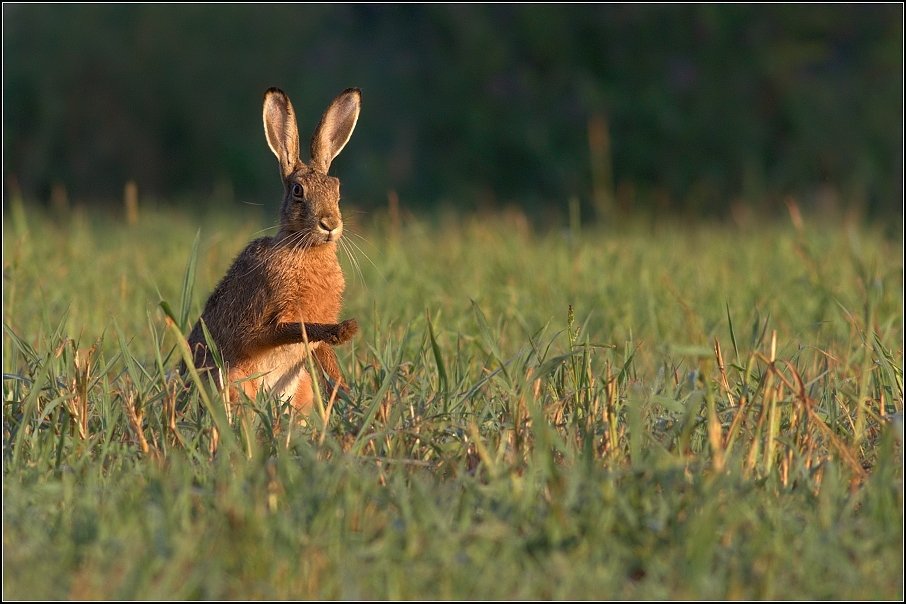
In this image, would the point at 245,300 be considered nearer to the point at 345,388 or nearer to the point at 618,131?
the point at 345,388

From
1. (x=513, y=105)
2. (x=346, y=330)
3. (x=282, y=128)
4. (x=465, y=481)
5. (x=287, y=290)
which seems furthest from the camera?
(x=513, y=105)

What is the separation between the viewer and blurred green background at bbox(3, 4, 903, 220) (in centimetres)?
1312

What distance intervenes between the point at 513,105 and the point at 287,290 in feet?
36.3

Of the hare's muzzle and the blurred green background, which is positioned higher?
the blurred green background

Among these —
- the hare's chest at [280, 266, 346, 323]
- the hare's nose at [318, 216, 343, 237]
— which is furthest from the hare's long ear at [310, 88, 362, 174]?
the hare's chest at [280, 266, 346, 323]

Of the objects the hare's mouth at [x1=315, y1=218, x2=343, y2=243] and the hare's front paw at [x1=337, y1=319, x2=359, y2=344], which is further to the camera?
the hare's mouth at [x1=315, y1=218, x2=343, y2=243]

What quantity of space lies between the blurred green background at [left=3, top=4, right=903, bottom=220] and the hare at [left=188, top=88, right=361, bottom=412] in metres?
7.69

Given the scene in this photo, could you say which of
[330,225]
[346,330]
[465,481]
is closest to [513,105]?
[330,225]

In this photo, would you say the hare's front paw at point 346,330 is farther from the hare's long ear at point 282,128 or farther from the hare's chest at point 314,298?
the hare's long ear at point 282,128

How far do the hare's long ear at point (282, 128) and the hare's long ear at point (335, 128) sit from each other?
0.08 m

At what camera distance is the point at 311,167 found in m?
4.58

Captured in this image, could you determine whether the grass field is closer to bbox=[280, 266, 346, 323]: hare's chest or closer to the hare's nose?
bbox=[280, 266, 346, 323]: hare's chest

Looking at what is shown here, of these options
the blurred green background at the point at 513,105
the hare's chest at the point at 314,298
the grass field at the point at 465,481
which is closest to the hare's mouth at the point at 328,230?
the hare's chest at the point at 314,298

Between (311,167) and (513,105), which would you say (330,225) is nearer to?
(311,167)
